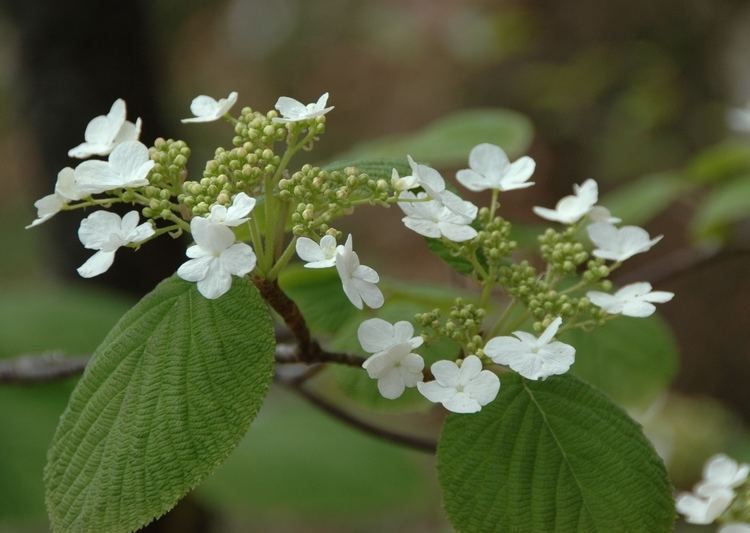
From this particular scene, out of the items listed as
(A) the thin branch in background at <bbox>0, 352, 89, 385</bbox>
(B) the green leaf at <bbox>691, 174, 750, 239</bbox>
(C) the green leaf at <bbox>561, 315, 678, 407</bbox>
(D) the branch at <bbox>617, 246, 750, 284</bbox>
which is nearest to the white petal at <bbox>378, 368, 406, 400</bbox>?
(A) the thin branch in background at <bbox>0, 352, 89, 385</bbox>

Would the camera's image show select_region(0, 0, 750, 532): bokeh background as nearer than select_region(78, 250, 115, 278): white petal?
No

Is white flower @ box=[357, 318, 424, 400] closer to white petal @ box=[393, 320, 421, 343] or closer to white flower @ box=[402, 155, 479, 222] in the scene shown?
white petal @ box=[393, 320, 421, 343]

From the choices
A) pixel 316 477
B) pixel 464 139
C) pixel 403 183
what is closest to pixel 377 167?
pixel 403 183

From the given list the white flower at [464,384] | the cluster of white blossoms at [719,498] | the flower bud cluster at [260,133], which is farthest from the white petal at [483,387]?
the cluster of white blossoms at [719,498]

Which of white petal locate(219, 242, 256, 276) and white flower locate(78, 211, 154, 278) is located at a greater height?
white petal locate(219, 242, 256, 276)

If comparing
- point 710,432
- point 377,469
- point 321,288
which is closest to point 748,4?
point 710,432

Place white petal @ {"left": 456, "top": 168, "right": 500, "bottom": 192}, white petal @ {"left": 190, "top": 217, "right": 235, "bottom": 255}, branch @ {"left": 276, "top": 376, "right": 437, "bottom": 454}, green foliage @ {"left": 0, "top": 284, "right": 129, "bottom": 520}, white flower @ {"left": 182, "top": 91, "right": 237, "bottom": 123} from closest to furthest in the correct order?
white petal @ {"left": 190, "top": 217, "right": 235, "bottom": 255}
white flower @ {"left": 182, "top": 91, "right": 237, "bottom": 123}
white petal @ {"left": 456, "top": 168, "right": 500, "bottom": 192}
branch @ {"left": 276, "top": 376, "right": 437, "bottom": 454}
green foliage @ {"left": 0, "top": 284, "right": 129, "bottom": 520}
